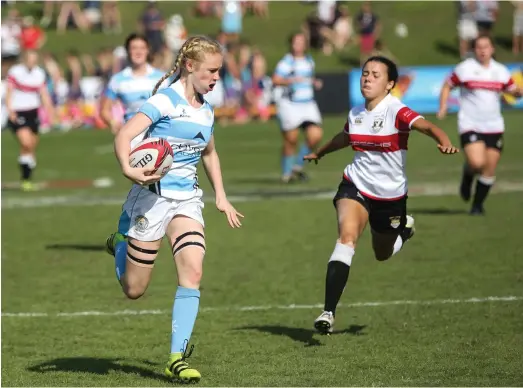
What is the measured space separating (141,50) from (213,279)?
2786 mm

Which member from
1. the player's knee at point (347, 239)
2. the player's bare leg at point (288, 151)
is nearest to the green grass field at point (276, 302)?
the player's knee at point (347, 239)

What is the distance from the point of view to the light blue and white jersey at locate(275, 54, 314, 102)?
20469mm

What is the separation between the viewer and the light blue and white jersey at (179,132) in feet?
25.5

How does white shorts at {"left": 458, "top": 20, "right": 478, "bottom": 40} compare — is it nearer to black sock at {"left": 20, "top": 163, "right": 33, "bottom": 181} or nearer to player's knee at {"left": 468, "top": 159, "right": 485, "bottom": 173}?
black sock at {"left": 20, "top": 163, "right": 33, "bottom": 181}

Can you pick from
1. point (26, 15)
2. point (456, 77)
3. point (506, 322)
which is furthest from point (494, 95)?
point (26, 15)

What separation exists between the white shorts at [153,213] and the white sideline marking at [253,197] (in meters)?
10.0

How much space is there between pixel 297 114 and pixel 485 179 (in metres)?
5.58

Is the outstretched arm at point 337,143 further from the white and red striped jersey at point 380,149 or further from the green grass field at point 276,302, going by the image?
the green grass field at point 276,302

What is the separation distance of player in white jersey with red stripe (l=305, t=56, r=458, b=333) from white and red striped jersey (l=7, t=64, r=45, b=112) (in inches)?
486

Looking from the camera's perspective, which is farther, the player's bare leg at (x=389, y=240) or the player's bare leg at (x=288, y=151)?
the player's bare leg at (x=288, y=151)

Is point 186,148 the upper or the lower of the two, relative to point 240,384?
upper

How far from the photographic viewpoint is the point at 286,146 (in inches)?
808

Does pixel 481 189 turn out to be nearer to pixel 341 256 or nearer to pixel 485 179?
pixel 485 179

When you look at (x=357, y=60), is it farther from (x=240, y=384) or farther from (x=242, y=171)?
(x=240, y=384)
